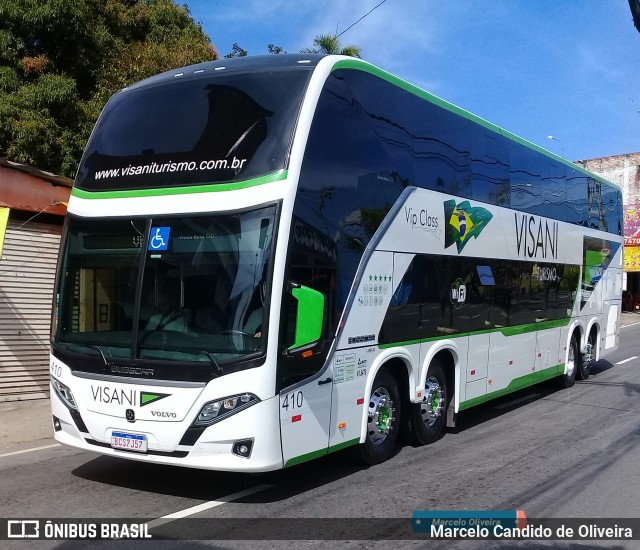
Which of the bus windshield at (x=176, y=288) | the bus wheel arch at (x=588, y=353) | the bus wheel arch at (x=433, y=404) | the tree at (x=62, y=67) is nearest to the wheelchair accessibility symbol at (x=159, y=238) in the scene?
the bus windshield at (x=176, y=288)

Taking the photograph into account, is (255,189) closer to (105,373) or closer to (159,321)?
(159,321)

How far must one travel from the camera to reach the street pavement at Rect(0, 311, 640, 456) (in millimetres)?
8703

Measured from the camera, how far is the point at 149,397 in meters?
5.84

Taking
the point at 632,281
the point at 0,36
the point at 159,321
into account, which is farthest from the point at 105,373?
the point at 632,281

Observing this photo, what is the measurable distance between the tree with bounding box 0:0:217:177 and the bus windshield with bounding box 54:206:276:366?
9133 mm

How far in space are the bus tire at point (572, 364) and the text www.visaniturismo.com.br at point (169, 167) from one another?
31.4 ft

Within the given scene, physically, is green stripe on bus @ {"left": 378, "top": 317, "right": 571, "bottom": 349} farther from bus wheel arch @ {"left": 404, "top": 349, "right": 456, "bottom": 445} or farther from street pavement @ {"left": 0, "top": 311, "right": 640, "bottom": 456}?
street pavement @ {"left": 0, "top": 311, "right": 640, "bottom": 456}

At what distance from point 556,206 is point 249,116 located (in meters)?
7.95

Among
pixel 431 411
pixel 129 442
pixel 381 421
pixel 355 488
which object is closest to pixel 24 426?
pixel 129 442

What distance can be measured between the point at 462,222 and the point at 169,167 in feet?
13.7

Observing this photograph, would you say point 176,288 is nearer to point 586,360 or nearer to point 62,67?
point 586,360

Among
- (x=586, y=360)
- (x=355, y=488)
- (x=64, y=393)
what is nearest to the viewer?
(x=64, y=393)

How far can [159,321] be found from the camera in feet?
19.7

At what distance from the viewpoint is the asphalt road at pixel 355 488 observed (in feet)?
18.4
